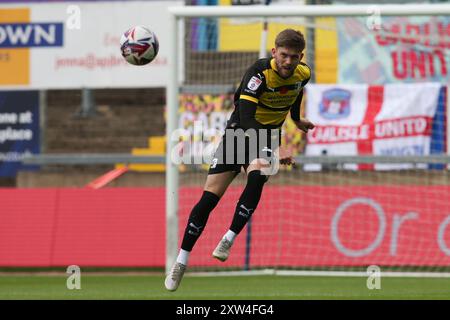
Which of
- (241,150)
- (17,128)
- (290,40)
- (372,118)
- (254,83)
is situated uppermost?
(290,40)

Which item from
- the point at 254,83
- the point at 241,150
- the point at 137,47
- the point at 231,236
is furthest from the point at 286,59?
the point at 137,47

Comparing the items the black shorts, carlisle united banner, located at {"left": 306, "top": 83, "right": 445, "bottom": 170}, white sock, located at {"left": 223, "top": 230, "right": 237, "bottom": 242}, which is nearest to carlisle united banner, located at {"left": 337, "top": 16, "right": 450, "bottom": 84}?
carlisle united banner, located at {"left": 306, "top": 83, "right": 445, "bottom": 170}

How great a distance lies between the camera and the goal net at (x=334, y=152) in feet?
52.1

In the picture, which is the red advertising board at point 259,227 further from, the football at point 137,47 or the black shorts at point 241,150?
the black shorts at point 241,150

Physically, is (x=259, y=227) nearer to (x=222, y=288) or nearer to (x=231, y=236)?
(x=222, y=288)

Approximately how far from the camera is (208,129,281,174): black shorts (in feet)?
35.1

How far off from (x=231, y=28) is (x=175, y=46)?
156 inches

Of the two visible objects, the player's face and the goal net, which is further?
the goal net

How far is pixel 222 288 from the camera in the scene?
1317 cm

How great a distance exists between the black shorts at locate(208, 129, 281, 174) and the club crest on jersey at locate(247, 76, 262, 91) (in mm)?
402

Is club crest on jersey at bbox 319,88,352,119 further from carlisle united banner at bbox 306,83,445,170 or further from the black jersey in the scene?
the black jersey

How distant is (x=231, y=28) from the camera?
19547mm

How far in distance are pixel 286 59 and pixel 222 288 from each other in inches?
142

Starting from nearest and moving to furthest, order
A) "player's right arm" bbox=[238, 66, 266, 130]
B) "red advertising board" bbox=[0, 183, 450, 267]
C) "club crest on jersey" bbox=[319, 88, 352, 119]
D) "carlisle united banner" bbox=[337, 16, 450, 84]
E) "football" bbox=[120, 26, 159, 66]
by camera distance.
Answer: "player's right arm" bbox=[238, 66, 266, 130]
"football" bbox=[120, 26, 159, 66]
"red advertising board" bbox=[0, 183, 450, 267]
"club crest on jersey" bbox=[319, 88, 352, 119]
"carlisle united banner" bbox=[337, 16, 450, 84]
